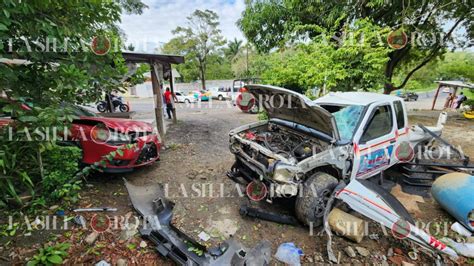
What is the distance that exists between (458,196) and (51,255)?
200 inches

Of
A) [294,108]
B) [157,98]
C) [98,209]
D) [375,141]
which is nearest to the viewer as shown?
[98,209]

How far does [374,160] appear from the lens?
11.2 feet

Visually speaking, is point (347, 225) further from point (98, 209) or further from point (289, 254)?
point (98, 209)

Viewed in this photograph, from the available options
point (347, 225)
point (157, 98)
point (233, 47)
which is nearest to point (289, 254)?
point (347, 225)

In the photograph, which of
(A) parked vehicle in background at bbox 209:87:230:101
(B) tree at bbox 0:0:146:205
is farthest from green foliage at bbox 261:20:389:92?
(A) parked vehicle in background at bbox 209:87:230:101

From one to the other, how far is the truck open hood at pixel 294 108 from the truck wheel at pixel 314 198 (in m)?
0.63

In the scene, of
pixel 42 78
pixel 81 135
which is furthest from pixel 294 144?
pixel 81 135

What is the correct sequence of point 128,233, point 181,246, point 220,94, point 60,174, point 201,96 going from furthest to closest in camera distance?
point 220,94 < point 201,96 < point 60,174 < point 128,233 < point 181,246

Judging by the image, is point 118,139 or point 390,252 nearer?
point 390,252

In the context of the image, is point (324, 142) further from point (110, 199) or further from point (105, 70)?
point (110, 199)

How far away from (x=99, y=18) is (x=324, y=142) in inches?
126

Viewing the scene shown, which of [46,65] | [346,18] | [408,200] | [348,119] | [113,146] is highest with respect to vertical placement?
[346,18]

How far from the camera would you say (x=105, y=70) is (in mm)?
2396

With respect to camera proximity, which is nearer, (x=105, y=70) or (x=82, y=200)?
(x=105, y=70)
